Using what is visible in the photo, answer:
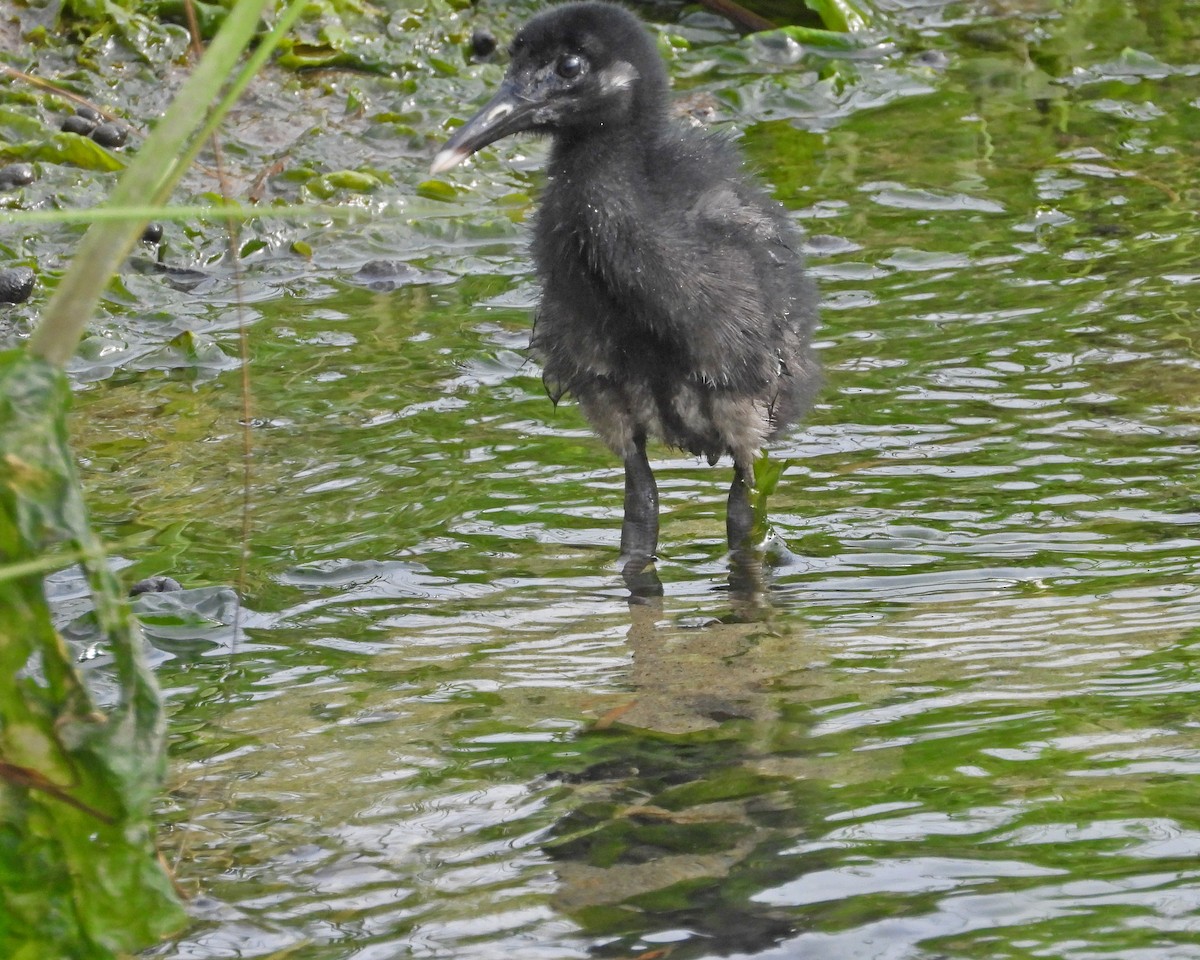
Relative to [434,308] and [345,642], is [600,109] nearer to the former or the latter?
[345,642]

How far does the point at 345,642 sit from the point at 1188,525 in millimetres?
2342

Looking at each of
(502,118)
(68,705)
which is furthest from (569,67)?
(68,705)

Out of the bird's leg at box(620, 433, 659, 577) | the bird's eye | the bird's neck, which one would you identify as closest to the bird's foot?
the bird's leg at box(620, 433, 659, 577)

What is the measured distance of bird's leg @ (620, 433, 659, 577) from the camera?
4.97 m

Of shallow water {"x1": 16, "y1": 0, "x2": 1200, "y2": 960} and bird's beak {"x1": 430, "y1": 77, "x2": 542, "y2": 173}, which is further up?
bird's beak {"x1": 430, "y1": 77, "x2": 542, "y2": 173}

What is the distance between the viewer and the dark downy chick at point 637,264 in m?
4.74

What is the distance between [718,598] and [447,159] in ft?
4.64

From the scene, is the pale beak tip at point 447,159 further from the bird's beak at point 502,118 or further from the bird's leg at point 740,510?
the bird's leg at point 740,510

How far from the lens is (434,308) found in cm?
709

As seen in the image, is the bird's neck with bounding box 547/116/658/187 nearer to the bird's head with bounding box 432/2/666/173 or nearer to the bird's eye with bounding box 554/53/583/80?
the bird's head with bounding box 432/2/666/173

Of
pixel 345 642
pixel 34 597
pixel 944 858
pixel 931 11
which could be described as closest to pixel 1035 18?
pixel 931 11

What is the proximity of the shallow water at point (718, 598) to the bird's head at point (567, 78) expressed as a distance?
1.14m

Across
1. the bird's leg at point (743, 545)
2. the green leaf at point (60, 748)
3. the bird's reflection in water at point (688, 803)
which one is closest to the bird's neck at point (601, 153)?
the bird's leg at point (743, 545)

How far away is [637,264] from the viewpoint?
185 inches
